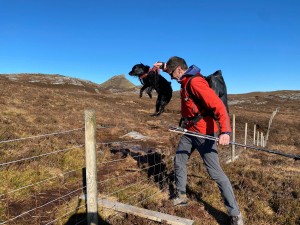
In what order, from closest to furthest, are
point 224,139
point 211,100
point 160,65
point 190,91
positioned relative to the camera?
point 224,139, point 211,100, point 190,91, point 160,65

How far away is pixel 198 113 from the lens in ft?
15.5

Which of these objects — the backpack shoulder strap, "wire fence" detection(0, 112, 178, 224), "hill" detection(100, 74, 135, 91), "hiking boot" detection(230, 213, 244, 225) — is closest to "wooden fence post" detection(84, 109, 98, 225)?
"wire fence" detection(0, 112, 178, 224)

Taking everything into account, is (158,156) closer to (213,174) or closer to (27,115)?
(213,174)

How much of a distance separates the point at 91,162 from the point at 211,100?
1.88 meters

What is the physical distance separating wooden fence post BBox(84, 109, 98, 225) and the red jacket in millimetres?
1490

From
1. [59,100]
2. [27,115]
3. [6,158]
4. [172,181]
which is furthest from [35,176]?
[59,100]

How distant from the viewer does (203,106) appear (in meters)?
4.67

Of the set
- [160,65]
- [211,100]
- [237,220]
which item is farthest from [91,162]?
[237,220]

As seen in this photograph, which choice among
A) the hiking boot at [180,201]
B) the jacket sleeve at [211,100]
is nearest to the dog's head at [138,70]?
the jacket sleeve at [211,100]

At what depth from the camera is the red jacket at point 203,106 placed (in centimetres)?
427

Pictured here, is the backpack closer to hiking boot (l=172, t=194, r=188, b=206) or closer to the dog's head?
the dog's head

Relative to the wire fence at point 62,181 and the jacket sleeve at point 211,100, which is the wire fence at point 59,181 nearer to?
the wire fence at point 62,181

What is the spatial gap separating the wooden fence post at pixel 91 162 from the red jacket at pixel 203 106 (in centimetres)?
149

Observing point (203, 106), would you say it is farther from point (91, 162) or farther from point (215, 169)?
point (91, 162)
